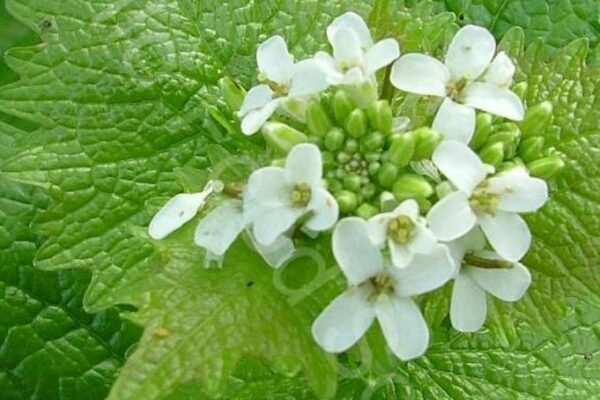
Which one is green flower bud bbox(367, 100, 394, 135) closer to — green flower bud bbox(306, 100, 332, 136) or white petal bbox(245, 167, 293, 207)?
green flower bud bbox(306, 100, 332, 136)

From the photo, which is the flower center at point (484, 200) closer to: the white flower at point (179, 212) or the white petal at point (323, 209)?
the white petal at point (323, 209)

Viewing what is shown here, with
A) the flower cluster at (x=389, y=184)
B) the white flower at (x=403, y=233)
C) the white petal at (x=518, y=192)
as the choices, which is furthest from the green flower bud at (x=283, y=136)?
the white petal at (x=518, y=192)

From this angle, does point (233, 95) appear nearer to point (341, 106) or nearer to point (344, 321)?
point (341, 106)

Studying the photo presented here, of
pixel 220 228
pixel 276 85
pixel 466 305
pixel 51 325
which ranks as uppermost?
pixel 276 85

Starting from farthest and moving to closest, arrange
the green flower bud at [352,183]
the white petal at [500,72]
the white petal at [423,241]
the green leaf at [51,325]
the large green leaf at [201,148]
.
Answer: the green leaf at [51,325]
the large green leaf at [201,148]
the white petal at [500,72]
the green flower bud at [352,183]
the white petal at [423,241]

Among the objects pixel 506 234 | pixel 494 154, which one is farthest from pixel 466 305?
pixel 494 154
